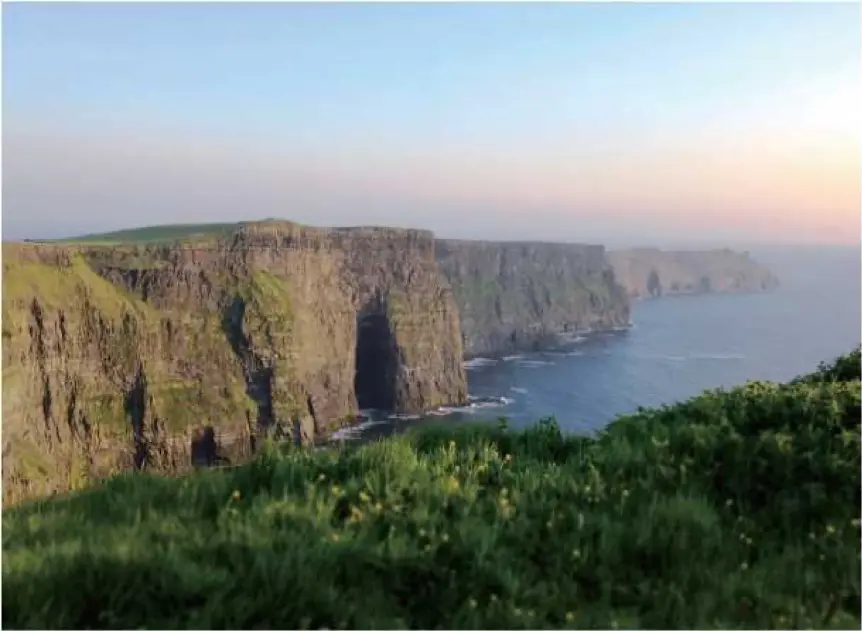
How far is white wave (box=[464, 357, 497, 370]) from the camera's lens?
145750mm

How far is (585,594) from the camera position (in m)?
5.82

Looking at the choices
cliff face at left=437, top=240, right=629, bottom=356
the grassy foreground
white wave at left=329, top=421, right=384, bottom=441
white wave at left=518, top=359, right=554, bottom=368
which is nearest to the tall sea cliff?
white wave at left=329, top=421, right=384, bottom=441

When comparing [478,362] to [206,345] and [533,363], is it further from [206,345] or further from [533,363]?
[206,345]

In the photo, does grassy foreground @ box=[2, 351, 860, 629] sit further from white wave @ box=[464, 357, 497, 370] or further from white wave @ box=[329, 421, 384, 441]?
white wave @ box=[464, 357, 497, 370]

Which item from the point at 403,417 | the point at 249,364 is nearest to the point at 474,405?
the point at 403,417

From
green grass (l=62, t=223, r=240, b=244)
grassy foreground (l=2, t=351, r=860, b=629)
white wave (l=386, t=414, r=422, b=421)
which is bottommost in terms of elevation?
white wave (l=386, t=414, r=422, b=421)

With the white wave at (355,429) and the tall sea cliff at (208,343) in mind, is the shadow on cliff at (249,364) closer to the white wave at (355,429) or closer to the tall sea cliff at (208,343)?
the tall sea cliff at (208,343)

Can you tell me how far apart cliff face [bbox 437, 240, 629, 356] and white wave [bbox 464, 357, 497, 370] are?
3.85m

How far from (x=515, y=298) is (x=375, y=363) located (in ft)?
216

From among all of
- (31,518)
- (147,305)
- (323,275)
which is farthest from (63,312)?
(31,518)

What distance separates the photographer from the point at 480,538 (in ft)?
20.2

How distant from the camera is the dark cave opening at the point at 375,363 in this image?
115125 millimetres

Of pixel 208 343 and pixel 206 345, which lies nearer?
pixel 206 345

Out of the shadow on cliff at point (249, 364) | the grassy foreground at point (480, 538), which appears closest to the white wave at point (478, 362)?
the shadow on cliff at point (249, 364)
